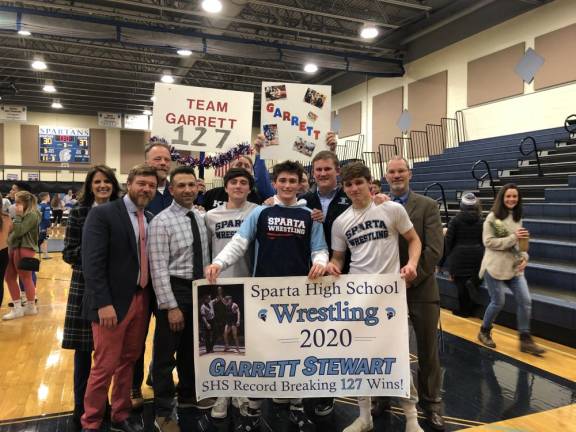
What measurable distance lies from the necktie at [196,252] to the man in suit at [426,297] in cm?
129

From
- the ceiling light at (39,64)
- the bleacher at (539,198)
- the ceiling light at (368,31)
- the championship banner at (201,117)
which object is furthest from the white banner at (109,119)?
the championship banner at (201,117)

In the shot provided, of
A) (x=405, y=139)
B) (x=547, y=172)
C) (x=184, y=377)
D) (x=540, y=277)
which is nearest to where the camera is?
(x=184, y=377)

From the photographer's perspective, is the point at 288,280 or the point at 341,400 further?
the point at 341,400

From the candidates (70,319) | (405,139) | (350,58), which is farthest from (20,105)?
(70,319)

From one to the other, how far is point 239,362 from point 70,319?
1085mm

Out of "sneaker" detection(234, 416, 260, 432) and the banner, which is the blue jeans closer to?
"sneaker" detection(234, 416, 260, 432)

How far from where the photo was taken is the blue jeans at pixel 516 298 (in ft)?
13.8

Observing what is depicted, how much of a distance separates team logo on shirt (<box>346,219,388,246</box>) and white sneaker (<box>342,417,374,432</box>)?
1.12 metres

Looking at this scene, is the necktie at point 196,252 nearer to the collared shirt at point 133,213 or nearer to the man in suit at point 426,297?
the collared shirt at point 133,213

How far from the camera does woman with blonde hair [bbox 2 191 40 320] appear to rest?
17.4ft

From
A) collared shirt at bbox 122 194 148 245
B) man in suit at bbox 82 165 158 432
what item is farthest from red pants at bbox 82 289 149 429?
collared shirt at bbox 122 194 148 245

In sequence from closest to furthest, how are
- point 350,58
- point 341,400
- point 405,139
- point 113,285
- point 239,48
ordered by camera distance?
point 113,285 → point 341,400 → point 239,48 → point 350,58 → point 405,139

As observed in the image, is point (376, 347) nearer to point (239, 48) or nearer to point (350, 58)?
point (239, 48)

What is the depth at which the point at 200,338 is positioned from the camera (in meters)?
2.57
